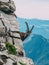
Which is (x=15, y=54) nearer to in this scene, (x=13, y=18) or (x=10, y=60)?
(x=10, y=60)

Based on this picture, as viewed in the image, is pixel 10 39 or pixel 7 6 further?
pixel 7 6

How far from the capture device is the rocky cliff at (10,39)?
5427cm

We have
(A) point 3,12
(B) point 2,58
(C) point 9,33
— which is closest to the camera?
(B) point 2,58

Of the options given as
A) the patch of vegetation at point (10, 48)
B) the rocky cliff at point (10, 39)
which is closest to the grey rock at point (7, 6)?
the rocky cliff at point (10, 39)

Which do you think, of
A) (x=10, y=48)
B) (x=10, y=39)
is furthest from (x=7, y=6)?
(x=10, y=48)

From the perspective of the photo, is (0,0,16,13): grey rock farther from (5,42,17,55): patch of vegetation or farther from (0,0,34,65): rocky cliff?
(5,42,17,55): patch of vegetation

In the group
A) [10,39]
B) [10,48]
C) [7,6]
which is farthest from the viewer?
[7,6]

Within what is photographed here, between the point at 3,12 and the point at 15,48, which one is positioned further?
the point at 3,12

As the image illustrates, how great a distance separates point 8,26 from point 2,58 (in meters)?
11.3

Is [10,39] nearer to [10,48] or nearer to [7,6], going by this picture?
[10,48]

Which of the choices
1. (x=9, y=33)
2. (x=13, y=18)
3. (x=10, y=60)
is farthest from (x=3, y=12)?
(x=10, y=60)

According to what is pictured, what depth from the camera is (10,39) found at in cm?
6150

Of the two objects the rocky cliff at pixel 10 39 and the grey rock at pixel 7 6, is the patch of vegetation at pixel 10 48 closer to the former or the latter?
the rocky cliff at pixel 10 39

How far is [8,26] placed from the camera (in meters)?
62.9
